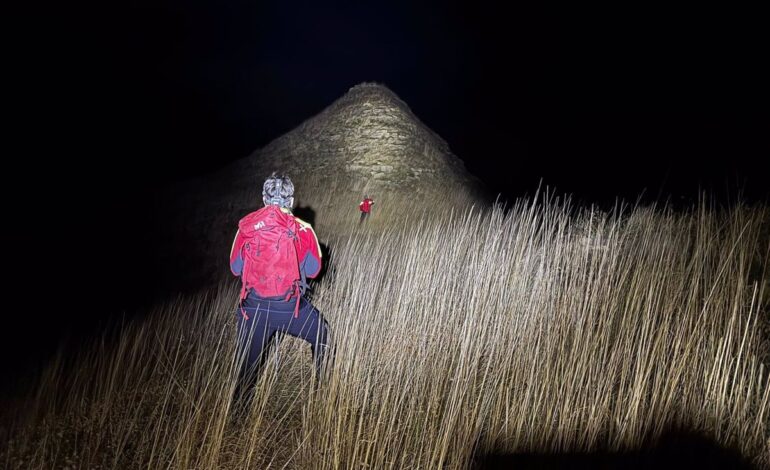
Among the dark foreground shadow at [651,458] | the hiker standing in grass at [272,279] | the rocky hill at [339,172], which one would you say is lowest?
the dark foreground shadow at [651,458]

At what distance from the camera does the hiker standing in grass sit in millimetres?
2072

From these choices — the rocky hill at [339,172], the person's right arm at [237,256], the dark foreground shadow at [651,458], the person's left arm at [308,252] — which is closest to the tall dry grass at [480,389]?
the dark foreground shadow at [651,458]

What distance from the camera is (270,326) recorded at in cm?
209

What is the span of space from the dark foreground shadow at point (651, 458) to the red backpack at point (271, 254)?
1.15 m

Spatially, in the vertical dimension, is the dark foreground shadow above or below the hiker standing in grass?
below

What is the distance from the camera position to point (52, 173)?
15844 millimetres

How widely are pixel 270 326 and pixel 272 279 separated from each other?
0.23m

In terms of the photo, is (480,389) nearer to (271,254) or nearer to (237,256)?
(271,254)

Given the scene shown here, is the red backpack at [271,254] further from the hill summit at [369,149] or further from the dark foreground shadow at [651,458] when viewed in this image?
the hill summit at [369,149]

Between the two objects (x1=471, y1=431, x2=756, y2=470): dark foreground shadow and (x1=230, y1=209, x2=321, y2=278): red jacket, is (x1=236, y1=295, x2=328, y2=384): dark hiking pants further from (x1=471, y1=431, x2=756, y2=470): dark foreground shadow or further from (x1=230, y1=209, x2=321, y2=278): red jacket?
(x1=471, y1=431, x2=756, y2=470): dark foreground shadow

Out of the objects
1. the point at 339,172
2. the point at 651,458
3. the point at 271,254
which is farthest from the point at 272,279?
the point at 339,172

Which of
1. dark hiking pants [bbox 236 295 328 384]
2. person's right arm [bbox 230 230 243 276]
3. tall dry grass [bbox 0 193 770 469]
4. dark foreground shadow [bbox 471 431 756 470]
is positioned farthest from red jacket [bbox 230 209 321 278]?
dark foreground shadow [bbox 471 431 756 470]

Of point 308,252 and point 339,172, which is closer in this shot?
point 308,252

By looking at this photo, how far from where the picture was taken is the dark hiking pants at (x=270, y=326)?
6.67 feet
